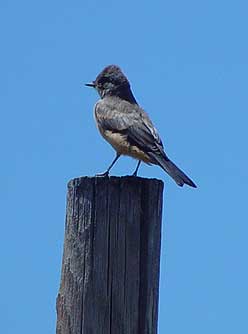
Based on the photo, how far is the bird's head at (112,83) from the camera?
958 cm

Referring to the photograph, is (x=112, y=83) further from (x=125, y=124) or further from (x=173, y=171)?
(x=173, y=171)

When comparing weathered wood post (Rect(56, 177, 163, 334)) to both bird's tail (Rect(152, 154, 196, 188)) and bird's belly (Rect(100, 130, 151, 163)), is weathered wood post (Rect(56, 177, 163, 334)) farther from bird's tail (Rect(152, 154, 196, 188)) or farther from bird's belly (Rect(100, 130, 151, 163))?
bird's belly (Rect(100, 130, 151, 163))

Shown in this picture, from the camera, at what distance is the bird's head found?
9578mm

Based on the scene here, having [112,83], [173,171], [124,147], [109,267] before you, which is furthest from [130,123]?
[109,267]

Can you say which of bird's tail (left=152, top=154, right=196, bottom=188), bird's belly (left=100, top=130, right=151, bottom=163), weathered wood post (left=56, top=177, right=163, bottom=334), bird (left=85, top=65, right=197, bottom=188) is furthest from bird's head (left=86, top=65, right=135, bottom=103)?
weathered wood post (left=56, top=177, right=163, bottom=334)

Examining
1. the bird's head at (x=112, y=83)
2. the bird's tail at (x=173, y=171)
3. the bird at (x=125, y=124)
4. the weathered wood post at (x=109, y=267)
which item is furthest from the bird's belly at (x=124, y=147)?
the weathered wood post at (x=109, y=267)

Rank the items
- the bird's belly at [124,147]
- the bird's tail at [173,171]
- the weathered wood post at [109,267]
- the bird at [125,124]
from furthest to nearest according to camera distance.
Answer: the bird's belly at [124,147] → the bird at [125,124] → the bird's tail at [173,171] → the weathered wood post at [109,267]

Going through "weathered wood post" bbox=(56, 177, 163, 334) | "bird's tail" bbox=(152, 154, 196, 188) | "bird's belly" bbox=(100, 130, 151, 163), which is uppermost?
"bird's belly" bbox=(100, 130, 151, 163)

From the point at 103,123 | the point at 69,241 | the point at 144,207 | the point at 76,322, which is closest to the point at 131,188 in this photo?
the point at 144,207

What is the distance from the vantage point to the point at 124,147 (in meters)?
8.23

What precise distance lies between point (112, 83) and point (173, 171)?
117 inches

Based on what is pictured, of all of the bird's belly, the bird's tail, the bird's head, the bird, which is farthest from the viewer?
the bird's head

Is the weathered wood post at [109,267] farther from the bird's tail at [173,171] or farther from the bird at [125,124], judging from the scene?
the bird at [125,124]

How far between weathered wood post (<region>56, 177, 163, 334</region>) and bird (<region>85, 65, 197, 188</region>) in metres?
2.82
